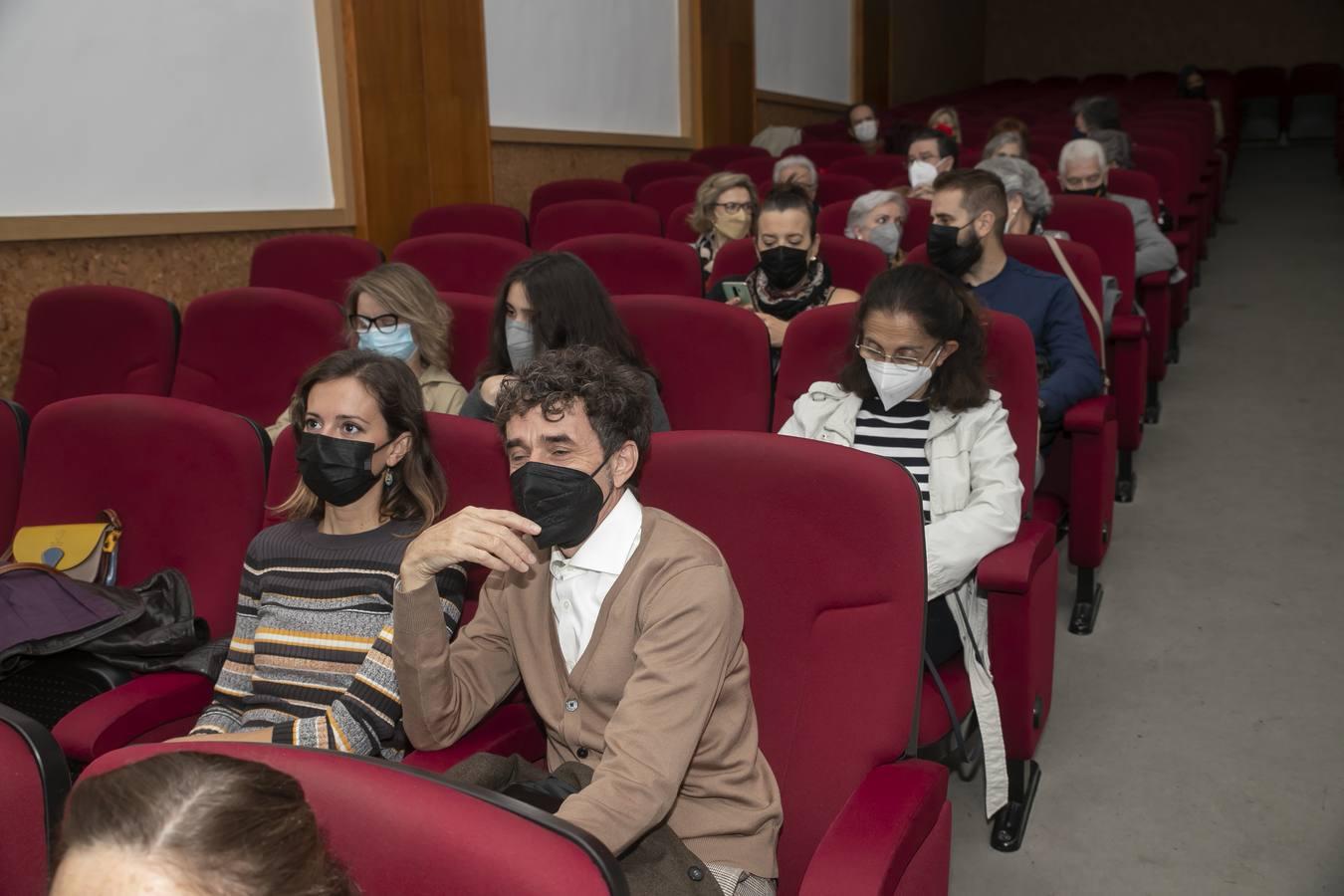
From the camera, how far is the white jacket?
1.88m

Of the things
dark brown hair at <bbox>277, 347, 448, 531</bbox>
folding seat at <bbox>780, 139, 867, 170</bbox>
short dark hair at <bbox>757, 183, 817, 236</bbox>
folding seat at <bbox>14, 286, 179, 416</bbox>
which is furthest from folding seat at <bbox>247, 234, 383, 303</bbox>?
folding seat at <bbox>780, 139, 867, 170</bbox>

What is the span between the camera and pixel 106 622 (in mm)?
1810

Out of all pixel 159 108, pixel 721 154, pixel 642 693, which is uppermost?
pixel 159 108

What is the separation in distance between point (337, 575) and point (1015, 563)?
1.01 meters

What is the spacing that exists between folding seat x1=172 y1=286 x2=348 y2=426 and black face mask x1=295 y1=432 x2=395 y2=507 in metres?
1.03

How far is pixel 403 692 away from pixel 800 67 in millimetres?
9145

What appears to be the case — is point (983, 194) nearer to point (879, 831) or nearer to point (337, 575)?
point (337, 575)

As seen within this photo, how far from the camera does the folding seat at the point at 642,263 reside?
3311 millimetres

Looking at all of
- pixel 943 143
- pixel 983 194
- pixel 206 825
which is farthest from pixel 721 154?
pixel 206 825

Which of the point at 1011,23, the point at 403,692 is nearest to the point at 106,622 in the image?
the point at 403,692

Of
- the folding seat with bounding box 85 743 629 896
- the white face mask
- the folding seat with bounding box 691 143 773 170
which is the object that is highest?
the folding seat with bounding box 691 143 773 170

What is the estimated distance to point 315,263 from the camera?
3.81 metres

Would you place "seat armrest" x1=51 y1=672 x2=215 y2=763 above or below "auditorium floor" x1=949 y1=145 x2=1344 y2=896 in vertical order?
above

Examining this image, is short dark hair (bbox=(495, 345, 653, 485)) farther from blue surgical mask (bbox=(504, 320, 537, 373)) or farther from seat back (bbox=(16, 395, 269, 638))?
blue surgical mask (bbox=(504, 320, 537, 373))
